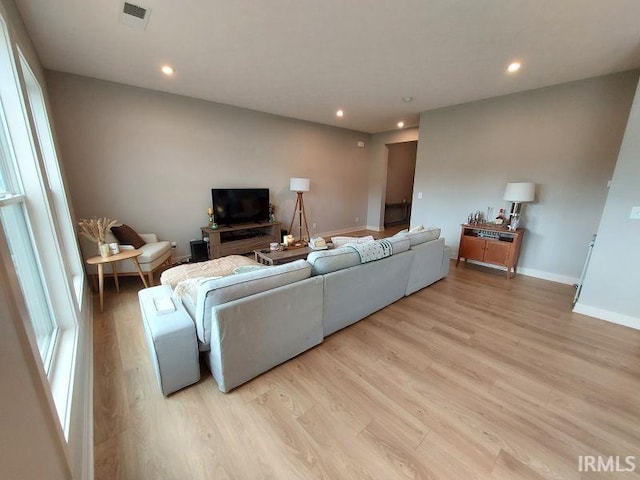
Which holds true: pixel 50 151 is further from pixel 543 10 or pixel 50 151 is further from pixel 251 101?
pixel 543 10

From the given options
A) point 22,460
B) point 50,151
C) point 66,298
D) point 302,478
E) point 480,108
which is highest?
point 480,108

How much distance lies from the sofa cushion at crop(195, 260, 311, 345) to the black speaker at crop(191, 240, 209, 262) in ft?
8.65

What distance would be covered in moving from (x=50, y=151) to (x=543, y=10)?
444 cm

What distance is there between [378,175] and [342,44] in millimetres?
4574

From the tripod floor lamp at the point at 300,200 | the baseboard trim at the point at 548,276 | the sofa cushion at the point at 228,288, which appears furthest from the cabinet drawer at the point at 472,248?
the sofa cushion at the point at 228,288

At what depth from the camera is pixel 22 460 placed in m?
0.64

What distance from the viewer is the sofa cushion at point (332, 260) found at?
82.4 inches

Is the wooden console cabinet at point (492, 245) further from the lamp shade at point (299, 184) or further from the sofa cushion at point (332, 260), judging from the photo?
the lamp shade at point (299, 184)

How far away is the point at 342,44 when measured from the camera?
7.82ft

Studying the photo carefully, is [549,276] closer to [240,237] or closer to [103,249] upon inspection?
[240,237]

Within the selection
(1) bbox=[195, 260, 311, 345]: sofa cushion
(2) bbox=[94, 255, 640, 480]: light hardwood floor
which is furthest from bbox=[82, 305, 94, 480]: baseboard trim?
(1) bbox=[195, 260, 311, 345]: sofa cushion

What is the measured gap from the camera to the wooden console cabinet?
362 cm

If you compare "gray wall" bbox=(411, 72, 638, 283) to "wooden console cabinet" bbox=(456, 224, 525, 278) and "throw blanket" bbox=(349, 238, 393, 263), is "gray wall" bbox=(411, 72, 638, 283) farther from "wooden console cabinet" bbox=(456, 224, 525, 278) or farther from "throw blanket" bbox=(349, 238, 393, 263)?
"throw blanket" bbox=(349, 238, 393, 263)

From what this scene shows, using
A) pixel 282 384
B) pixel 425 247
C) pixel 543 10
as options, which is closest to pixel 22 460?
pixel 282 384
